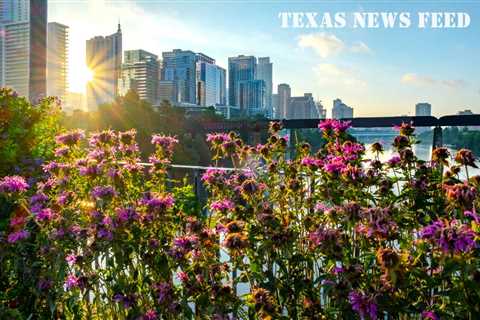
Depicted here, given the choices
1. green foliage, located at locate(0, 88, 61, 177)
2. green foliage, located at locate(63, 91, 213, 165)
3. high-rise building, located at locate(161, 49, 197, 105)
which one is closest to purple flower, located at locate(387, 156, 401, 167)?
green foliage, located at locate(0, 88, 61, 177)

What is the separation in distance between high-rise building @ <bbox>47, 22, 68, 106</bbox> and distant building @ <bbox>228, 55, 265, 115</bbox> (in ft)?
219

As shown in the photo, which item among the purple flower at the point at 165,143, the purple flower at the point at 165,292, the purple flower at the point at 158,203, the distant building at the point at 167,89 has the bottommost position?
the purple flower at the point at 165,292

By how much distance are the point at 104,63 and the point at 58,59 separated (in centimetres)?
5889

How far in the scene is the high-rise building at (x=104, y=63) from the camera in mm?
44125

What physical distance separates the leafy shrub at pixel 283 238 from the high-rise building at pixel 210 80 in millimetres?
79599

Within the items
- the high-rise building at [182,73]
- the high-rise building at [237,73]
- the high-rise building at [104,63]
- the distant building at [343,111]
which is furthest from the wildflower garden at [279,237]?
the high-rise building at [237,73]

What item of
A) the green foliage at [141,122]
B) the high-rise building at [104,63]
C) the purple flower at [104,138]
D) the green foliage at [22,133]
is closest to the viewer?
the purple flower at [104,138]

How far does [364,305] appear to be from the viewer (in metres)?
1.06

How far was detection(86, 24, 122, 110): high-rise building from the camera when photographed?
4412 cm

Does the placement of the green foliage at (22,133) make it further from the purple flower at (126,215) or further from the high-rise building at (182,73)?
the high-rise building at (182,73)

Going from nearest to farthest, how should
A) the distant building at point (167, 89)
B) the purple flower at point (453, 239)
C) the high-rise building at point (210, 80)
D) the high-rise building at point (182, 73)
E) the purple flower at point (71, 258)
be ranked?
the purple flower at point (453, 239), the purple flower at point (71, 258), the distant building at point (167, 89), the high-rise building at point (182, 73), the high-rise building at point (210, 80)

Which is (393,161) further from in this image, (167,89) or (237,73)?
Answer: (237,73)

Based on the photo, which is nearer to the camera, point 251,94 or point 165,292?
point 165,292

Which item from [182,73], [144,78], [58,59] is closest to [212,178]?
[58,59]
